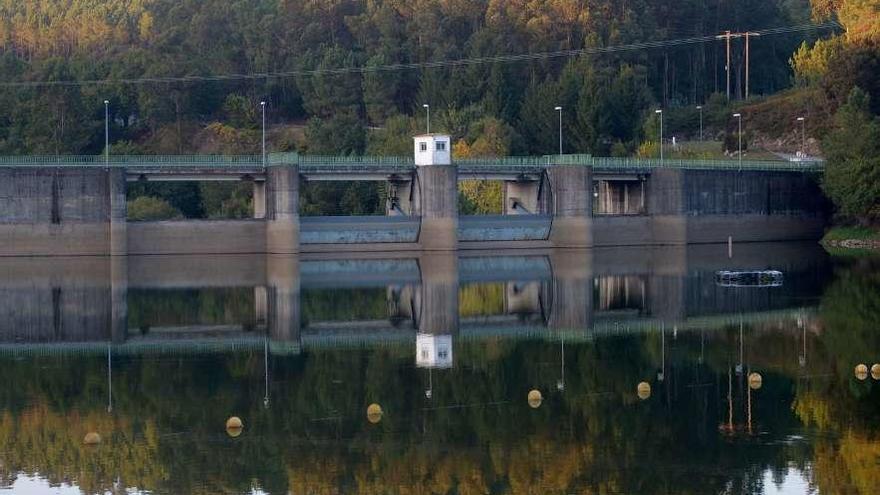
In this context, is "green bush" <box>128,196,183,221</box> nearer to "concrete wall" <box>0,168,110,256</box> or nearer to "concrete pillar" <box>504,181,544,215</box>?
"concrete wall" <box>0,168,110,256</box>

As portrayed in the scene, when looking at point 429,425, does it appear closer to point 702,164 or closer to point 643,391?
Answer: point 643,391

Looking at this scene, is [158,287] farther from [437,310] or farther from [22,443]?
[22,443]

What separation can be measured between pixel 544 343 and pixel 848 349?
25.7 feet

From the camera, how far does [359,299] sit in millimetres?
54000

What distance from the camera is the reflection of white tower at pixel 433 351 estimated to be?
36.8 metres

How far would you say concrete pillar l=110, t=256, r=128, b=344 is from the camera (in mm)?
43844

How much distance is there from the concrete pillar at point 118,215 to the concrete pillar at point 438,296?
47.9 feet

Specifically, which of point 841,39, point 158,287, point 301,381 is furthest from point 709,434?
point 841,39

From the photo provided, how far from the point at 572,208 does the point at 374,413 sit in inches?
2093

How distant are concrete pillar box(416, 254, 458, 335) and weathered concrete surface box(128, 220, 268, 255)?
8.82 metres

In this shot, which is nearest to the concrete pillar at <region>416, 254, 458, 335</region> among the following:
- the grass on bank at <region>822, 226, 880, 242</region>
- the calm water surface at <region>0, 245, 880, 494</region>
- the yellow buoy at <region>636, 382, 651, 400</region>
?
the calm water surface at <region>0, 245, 880, 494</region>

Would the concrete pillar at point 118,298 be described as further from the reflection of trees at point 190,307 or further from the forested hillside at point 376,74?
the forested hillside at point 376,74

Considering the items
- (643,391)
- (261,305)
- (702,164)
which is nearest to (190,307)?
(261,305)

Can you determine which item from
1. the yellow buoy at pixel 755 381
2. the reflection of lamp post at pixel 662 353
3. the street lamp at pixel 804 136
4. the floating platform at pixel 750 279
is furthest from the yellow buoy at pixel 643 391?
the street lamp at pixel 804 136
